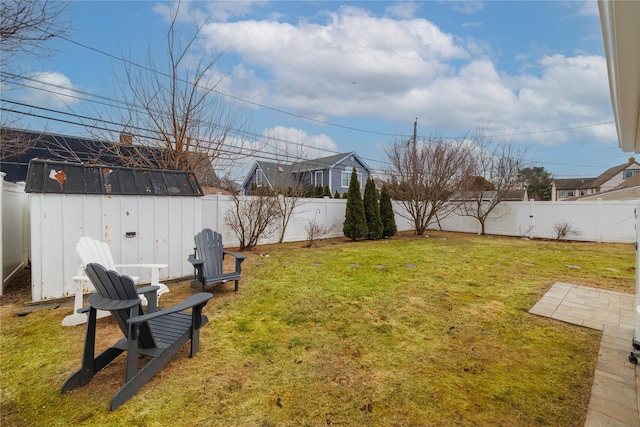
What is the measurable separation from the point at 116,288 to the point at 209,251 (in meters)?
2.43

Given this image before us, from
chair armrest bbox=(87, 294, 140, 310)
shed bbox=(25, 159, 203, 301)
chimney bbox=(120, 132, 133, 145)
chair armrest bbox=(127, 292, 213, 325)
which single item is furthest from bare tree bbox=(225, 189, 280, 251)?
chair armrest bbox=(87, 294, 140, 310)

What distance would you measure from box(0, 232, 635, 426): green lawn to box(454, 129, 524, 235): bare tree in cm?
809

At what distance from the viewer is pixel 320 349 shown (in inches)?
108

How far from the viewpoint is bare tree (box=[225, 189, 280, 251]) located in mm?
8195

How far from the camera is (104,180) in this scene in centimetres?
427

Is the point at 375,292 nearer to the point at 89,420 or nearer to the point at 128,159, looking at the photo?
the point at 89,420

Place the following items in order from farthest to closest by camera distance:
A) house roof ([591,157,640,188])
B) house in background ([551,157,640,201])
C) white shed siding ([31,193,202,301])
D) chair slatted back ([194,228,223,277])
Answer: house roof ([591,157,640,188]), house in background ([551,157,640,201]), chair slatted back ([194,228,223,277]), white shed siding ([31,193,202,301])

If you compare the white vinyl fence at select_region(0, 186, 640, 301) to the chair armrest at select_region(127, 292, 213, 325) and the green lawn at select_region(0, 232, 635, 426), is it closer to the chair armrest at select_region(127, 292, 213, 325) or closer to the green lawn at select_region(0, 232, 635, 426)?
the green lawn at select_region(0, 232, 635, 426)

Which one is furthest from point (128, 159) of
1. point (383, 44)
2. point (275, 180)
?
point (383, 44)

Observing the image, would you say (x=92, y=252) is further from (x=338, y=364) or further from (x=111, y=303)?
(x=338, y=364)

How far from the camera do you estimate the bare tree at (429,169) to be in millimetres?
11031

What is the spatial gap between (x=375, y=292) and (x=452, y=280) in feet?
5.63

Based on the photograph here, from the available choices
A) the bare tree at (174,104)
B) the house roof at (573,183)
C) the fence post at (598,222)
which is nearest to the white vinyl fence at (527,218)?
the fence post at (598,222)

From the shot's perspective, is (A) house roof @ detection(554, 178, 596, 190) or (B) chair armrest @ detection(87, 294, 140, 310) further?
(A) house roof @ detection(554, 178, 596, 190)
